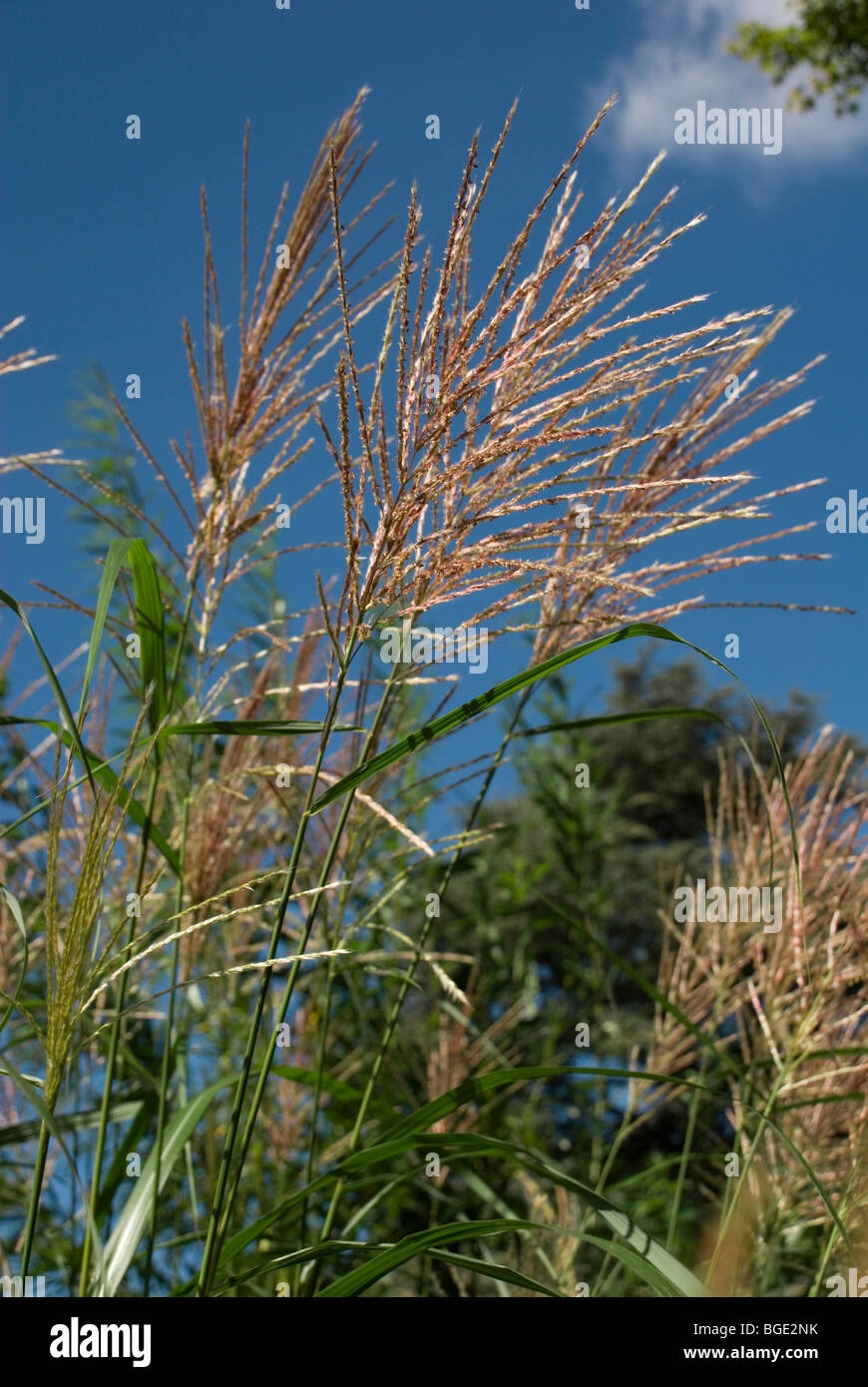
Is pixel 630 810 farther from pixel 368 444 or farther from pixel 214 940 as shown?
pixel 368 444

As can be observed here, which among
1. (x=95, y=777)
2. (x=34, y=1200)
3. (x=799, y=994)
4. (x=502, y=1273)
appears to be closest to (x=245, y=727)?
(x=95, y=777)

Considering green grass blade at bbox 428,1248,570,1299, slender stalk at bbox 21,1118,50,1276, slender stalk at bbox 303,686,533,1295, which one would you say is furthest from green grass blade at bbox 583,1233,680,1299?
slender stalk at bbox 21,1118,50,1276

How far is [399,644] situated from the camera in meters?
1.24

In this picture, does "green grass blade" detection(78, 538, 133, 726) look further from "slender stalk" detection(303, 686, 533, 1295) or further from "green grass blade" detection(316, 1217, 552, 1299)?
"green grass blade" detection(316, 1217, 552, 1299)

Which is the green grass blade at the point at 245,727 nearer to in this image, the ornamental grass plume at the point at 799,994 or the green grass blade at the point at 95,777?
the green grass blade at the point at 95,777

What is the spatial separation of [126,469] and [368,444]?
9.44 ft

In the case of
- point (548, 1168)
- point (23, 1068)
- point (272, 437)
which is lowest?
point (23, 1068)

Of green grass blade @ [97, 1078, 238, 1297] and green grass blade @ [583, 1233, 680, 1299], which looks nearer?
green grass blade @ [583, 1233, 680, 1299]

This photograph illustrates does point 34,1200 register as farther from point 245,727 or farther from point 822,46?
point 822,46

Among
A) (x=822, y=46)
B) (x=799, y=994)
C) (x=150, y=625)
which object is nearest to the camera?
(x=150, y=625)

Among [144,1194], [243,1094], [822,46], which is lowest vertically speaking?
[144,1194]

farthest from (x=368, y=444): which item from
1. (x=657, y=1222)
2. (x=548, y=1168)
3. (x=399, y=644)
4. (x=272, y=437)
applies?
(x=657, y=1222)

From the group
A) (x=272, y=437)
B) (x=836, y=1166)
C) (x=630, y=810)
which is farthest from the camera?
(x=630, y=810)
